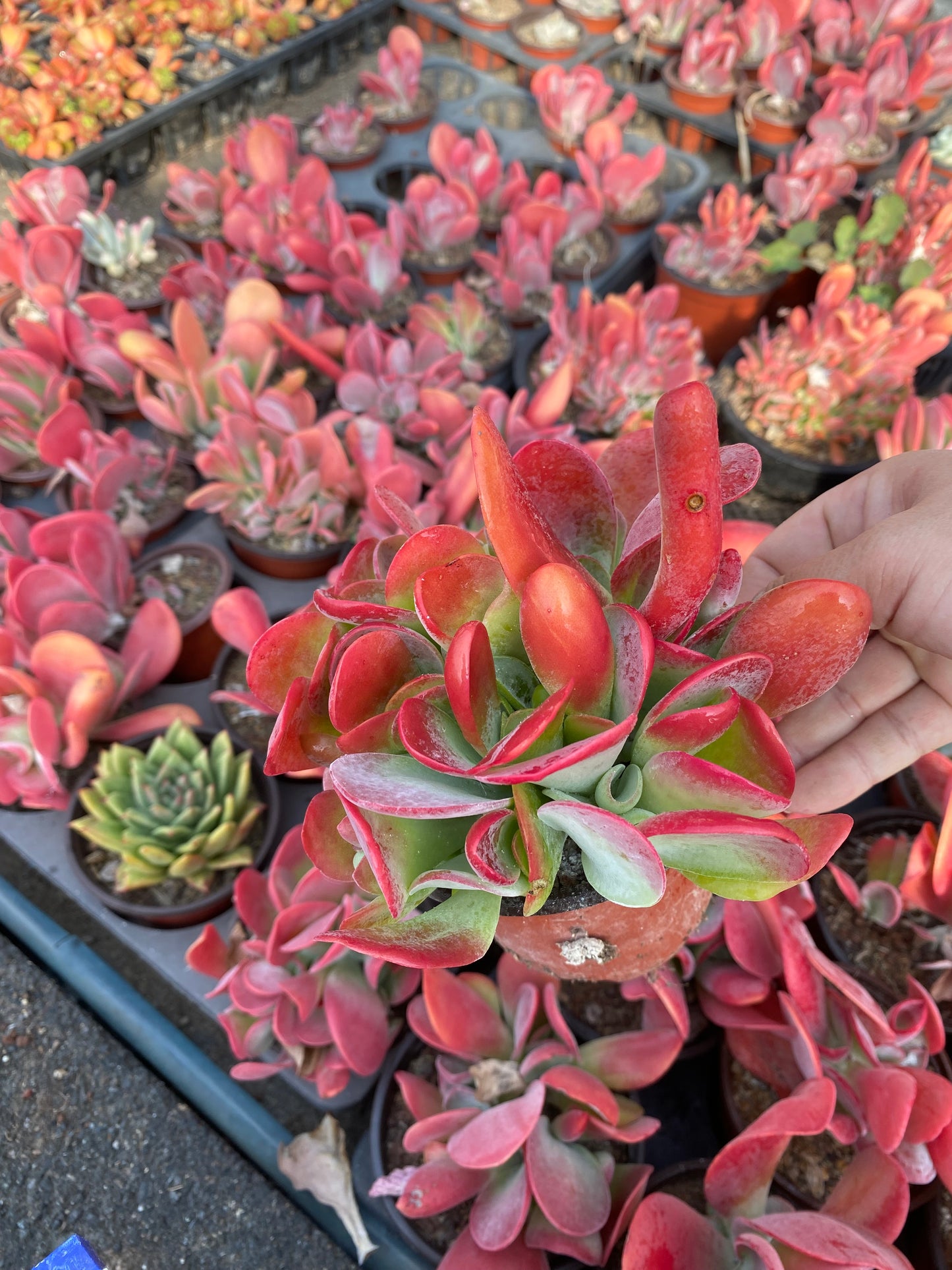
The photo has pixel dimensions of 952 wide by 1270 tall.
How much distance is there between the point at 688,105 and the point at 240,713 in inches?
94.6

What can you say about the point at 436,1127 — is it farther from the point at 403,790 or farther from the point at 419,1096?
the point at 403,790

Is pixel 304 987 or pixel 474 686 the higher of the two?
pixel 474 686

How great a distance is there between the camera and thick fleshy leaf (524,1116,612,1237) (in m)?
0.71

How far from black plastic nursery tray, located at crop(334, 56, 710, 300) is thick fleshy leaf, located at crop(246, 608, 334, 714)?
1569 mm

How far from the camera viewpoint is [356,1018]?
86cm

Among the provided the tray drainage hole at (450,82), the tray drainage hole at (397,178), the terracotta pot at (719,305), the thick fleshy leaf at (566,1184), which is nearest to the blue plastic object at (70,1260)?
the thick fleshy leaf at (566,1184)

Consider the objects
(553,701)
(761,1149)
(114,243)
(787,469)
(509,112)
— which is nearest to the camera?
(553,701)

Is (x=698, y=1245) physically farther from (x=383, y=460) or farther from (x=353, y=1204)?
(x=383, y=460)

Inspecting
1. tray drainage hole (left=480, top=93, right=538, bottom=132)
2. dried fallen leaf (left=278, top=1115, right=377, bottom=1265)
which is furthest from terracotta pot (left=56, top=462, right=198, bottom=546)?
tray drainage hole (left=480, top=93, right=538, bottom=132)

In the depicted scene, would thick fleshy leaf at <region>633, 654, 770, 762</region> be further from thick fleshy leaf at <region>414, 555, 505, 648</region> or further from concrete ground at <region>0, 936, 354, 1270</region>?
concrete ground at <region>0, 936, 354, 1270</region>

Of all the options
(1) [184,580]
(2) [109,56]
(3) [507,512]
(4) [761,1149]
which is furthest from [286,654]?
(2) [109,56]

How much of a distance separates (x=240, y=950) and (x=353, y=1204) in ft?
0.98

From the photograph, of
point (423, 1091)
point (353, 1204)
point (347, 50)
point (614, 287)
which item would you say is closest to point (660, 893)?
point (423, 1091)

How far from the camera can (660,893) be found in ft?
1.49
